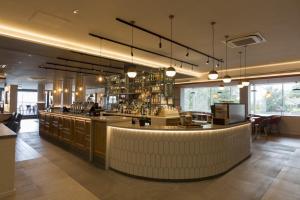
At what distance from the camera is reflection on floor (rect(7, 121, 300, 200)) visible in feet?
11.0

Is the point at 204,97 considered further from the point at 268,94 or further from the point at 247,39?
the point at 247,39

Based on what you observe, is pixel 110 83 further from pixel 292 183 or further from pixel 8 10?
pixel 292 183

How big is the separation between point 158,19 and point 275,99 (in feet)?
33.5

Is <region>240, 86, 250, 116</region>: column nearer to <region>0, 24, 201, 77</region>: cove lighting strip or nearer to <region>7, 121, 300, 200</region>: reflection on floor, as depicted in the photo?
<region>7, 121, 300, 200</region>: reflection on floor

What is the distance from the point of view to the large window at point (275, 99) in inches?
416

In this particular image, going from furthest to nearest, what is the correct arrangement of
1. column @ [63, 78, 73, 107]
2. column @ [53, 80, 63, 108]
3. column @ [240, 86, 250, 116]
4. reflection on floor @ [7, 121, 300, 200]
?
column @ [63, 78, 73, 107], column @ [53, 80, 63, 108], column @ [240, 86, 250, 116], reflection on floor @ [7, 121, 300, 200]

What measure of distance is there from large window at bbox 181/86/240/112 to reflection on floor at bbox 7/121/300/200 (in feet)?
27.1

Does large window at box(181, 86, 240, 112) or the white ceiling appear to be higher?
the white ceiling

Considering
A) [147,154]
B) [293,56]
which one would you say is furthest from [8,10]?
[293,56]

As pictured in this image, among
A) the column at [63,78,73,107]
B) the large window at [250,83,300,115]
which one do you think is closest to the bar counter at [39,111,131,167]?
the column at [63,78,73,107]

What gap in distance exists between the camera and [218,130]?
4.22 m

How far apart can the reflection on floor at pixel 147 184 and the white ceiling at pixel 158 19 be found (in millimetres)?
3495

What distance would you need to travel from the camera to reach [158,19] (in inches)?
172

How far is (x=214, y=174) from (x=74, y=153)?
4.06 metres
